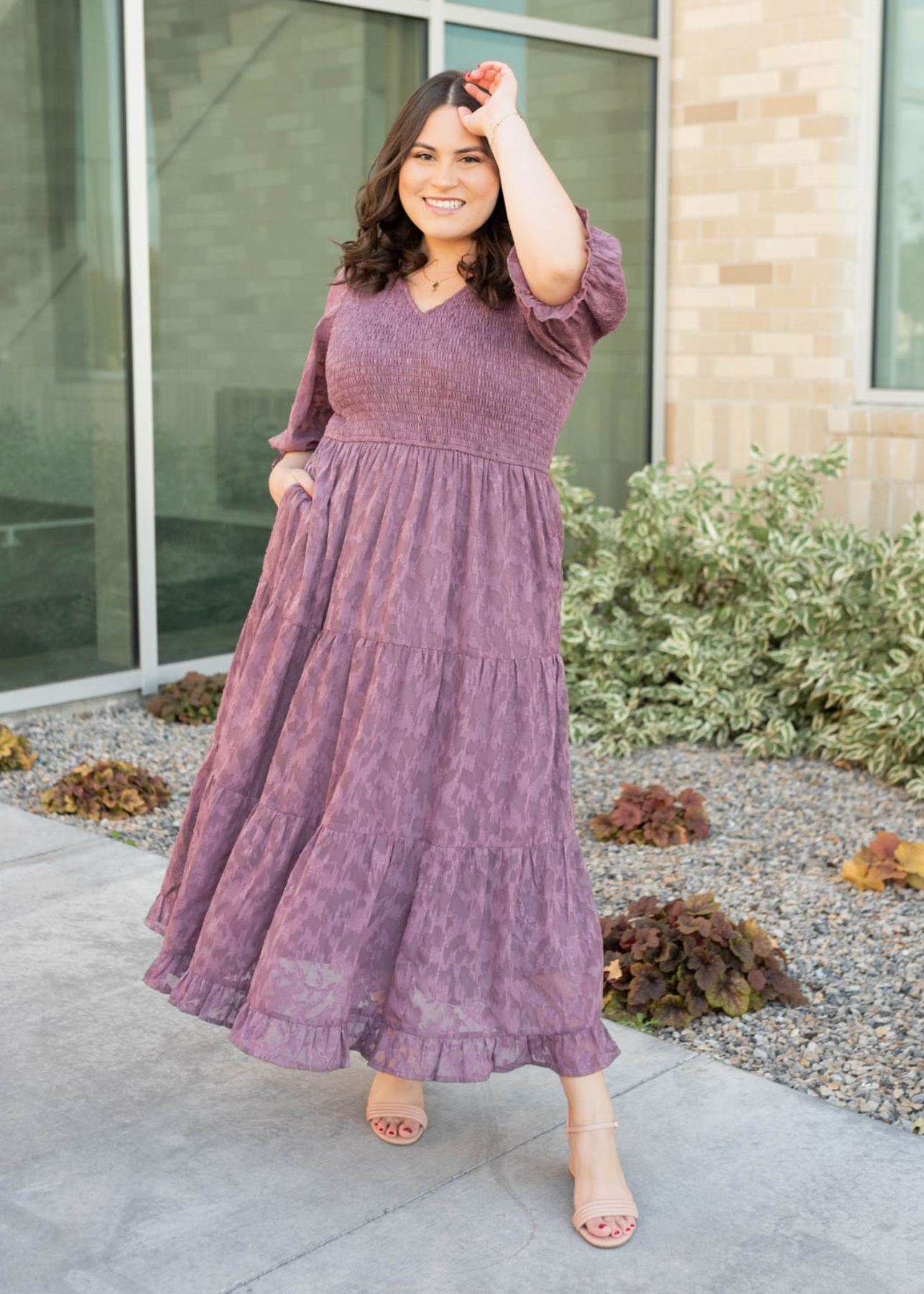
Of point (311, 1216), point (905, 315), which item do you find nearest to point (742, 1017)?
point (311, 1216)

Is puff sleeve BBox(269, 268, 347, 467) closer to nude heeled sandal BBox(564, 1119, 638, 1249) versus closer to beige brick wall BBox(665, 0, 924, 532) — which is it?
nude heeled sandal BBox(564, 1119, 638, 1249)

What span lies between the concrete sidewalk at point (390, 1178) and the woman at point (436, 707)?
124 millimetres

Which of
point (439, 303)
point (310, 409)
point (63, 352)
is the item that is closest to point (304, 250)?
point (63, 352)

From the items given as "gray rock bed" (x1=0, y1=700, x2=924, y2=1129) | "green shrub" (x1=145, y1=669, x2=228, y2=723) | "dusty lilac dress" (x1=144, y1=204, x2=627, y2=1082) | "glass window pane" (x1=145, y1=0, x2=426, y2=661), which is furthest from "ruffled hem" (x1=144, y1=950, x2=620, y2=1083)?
"glass window pane" (x1=145, y1=0, x2=426, y2=661)

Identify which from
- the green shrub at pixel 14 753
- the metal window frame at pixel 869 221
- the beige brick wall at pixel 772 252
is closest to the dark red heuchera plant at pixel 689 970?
the green shrub at pixel 14 753

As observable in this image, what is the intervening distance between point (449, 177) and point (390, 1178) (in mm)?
1450

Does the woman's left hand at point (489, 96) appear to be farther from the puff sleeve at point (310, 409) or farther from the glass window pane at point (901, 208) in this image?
the glass window pane at point (901, 208)

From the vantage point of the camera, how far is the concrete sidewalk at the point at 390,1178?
6.73 ft

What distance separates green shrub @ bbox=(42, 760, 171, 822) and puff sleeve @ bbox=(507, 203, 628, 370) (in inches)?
93.8

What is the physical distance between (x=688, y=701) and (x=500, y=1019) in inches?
124

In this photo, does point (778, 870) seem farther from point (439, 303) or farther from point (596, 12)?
point (596, 12)

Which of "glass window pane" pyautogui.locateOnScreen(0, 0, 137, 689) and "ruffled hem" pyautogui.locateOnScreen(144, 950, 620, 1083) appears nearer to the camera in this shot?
"ruffled hem" pyautogui.locateOnScreen(144, 950, 620, 1083)

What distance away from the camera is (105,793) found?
4180mm

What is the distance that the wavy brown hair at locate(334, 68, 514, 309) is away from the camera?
84.0 inches
